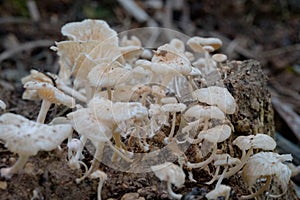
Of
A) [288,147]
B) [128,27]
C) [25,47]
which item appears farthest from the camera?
[128,27]

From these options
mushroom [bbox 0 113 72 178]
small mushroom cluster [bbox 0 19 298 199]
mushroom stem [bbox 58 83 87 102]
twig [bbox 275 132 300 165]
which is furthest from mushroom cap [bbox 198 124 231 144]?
twig [bbox 275 132 300 165]

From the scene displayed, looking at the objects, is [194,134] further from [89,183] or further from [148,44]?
[148,44]

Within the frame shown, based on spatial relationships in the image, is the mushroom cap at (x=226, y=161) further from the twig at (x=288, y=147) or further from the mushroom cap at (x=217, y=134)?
the twig at (x=288, y=147)

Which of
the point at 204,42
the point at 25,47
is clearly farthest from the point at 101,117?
the point at 25,47

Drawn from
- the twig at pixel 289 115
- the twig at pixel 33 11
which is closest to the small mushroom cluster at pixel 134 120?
the twig at pixel 289 115

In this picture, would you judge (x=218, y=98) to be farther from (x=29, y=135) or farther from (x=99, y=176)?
(x=29, y=135)

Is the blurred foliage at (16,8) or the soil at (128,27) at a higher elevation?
the blurred foliage at (16,8)

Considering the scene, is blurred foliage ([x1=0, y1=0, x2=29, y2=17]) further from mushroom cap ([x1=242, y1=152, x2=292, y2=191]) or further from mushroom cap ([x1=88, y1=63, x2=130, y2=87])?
mushroom cap ([x1=242, y1=152, x2=292, y2=191])
